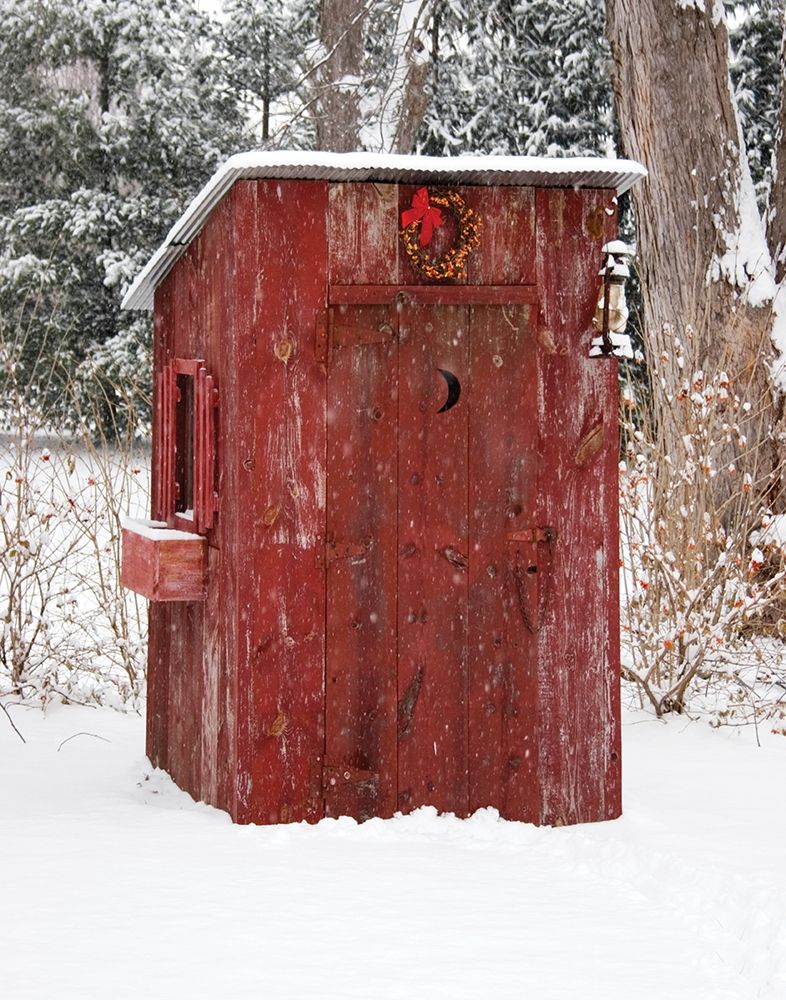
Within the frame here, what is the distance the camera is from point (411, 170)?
14.8ft

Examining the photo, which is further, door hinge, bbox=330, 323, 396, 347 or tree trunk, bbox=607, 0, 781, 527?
tree trunk, bbox=607, 0, 781, 527

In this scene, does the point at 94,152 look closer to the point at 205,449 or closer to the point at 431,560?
the point at 205,449

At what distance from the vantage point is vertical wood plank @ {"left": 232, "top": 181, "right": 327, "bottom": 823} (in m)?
4.47

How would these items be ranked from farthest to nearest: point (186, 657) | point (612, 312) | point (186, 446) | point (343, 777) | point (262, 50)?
1. point (262, 50)
2. point (186, 446)
3. point (186, 657)
4. point (612, 312)
5. point (343, 777)

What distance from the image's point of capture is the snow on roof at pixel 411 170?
4.39m

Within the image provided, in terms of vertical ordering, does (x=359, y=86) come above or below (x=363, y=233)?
above

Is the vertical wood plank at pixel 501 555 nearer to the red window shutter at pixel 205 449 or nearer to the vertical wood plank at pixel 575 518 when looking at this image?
the vertical wood plank at pixel 575 518

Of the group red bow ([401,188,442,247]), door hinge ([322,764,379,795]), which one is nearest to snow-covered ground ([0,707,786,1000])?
door hinge ([322,764,379,795])

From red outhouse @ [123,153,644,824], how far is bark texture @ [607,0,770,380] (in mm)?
3808

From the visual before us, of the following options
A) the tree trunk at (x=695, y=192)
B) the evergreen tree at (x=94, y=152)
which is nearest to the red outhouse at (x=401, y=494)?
the tree trunk at (x=695, y=192)

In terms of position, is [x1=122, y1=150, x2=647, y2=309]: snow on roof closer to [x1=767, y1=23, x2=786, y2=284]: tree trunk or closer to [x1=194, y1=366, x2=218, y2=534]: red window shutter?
[x1=194, y1=366, x2=218, y2=534]: red window shutter

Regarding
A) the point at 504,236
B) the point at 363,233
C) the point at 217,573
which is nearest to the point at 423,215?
the point at 363,233

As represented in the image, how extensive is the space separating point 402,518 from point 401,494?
80 millimetres

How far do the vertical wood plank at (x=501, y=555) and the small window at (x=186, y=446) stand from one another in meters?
0.89
